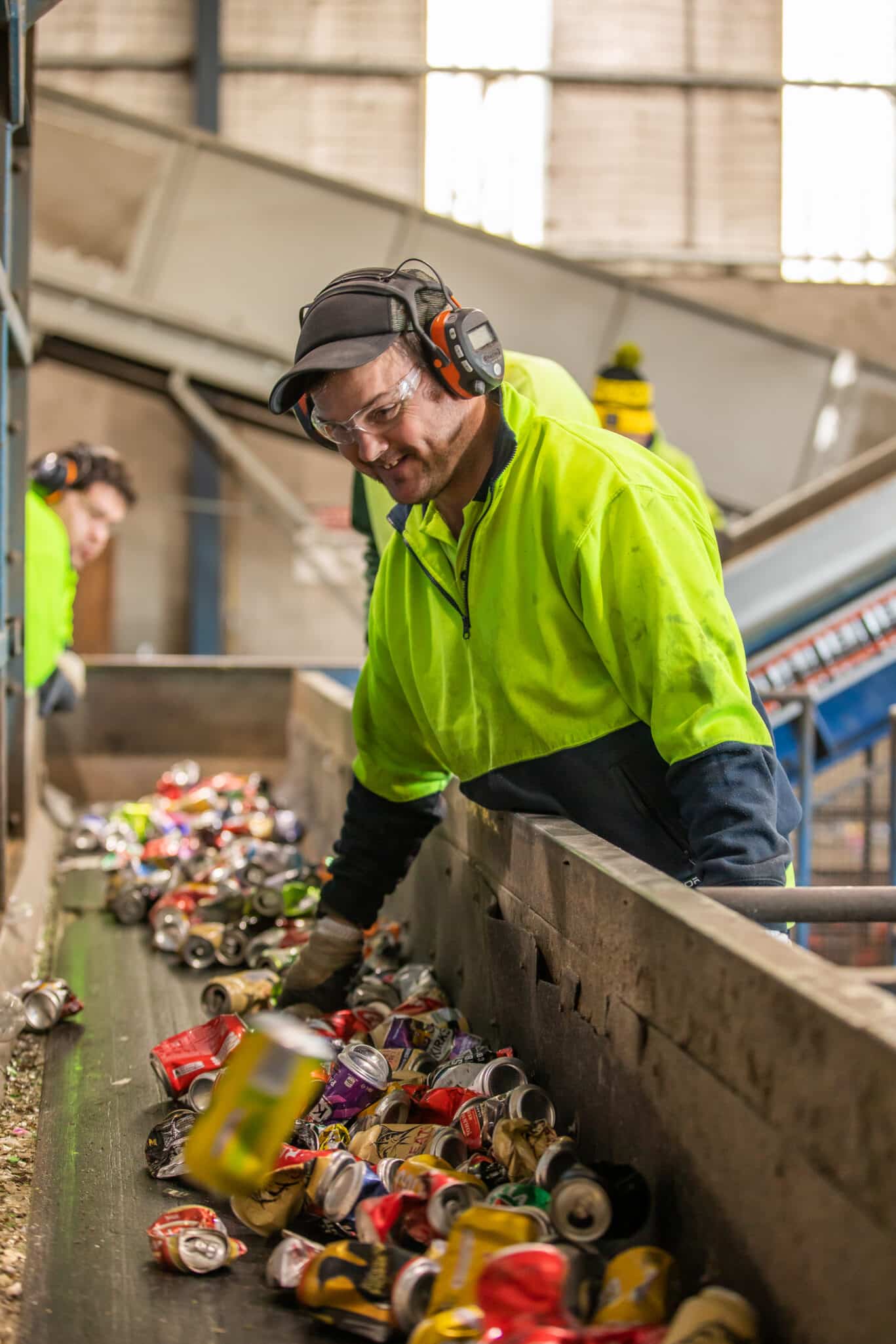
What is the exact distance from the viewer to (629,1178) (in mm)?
1694

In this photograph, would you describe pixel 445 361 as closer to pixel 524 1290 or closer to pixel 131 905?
pixel 524 1290

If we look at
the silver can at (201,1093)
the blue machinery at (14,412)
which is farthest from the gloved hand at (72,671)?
the silver can at (201,1093)

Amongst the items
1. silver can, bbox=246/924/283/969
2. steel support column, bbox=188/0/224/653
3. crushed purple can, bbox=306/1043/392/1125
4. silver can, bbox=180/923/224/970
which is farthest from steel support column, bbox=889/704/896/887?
steel support column, bbox=188/0/224/653

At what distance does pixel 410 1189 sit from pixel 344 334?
127cm

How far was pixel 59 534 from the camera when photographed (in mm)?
5137

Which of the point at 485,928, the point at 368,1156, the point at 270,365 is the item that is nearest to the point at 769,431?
the point at 270,365

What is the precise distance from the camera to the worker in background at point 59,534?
4.99m

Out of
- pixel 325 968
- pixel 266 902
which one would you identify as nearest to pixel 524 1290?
pixel 325 968

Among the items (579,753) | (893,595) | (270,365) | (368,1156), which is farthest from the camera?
(270,365)

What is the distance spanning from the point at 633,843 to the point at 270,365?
8096 mm

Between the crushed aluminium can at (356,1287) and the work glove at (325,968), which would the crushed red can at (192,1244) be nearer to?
the crushed aluminium can at (356,1287)

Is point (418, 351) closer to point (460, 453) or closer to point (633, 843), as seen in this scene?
point (460, 453)

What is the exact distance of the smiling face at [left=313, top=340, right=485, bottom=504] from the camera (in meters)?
2.14

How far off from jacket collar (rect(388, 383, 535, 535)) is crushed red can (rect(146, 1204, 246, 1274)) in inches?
46.5
